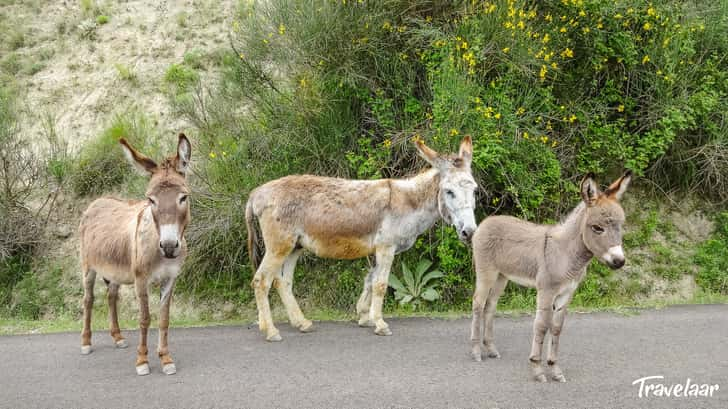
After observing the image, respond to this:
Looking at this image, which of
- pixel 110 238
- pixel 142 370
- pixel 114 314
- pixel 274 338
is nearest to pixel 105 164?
pixel 114 314

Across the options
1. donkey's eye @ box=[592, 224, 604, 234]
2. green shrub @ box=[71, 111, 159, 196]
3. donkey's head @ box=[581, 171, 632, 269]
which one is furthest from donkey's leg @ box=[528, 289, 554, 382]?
green shrub @ box=[71, 111, 159, 196]

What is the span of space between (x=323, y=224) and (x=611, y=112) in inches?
255

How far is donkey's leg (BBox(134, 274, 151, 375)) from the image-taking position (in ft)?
17.3

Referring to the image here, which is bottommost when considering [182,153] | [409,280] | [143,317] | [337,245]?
[409,280]

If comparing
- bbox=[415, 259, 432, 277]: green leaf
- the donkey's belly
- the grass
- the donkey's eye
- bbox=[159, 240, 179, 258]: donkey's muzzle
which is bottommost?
bbox=[415, 259, 432, 277]: green leaf

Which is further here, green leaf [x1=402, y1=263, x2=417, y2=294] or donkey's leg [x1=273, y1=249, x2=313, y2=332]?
green leaf [x1=402, y1=263, x2=417, y2=294]

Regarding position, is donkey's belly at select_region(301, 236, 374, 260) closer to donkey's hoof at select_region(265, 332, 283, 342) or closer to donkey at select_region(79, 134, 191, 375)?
donkey's hoof at select_region(265, 332, 283, 342)

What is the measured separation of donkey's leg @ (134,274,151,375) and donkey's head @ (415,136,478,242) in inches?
135

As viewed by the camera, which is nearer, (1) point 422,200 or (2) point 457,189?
(2) point 457,189

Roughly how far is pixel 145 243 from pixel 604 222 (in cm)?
430

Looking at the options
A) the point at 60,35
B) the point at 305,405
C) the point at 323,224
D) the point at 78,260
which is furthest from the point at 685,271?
the point at 60,35

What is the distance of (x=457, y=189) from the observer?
6281 millimetres

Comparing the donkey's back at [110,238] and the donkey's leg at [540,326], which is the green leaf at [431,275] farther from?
the donkey's back at [110,238]

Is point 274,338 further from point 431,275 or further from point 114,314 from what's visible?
point 431,275
